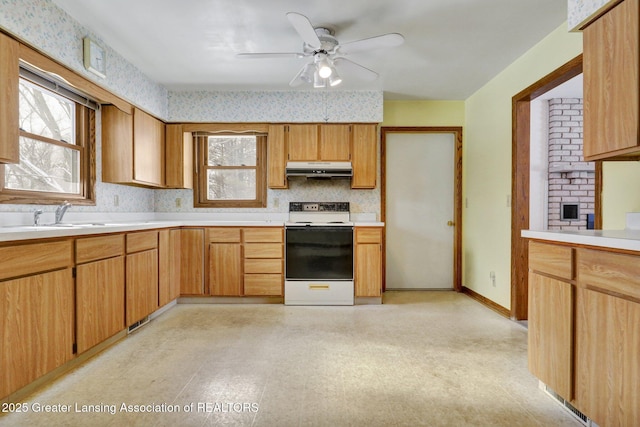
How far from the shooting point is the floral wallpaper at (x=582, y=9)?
66.7 inches

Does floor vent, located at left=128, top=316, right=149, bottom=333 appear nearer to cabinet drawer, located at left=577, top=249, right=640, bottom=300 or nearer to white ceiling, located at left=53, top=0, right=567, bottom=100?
white ceiling, located at left=53, top=0, right=567, bottom=100

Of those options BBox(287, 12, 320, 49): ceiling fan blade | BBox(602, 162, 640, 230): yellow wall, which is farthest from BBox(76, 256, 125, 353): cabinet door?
BBox(602, 162, 640, 230): yellow wall

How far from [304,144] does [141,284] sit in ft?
7.53

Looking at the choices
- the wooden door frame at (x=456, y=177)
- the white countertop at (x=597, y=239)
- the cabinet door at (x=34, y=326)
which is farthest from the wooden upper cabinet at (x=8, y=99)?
the wooden door frame at (x=456, y=177)

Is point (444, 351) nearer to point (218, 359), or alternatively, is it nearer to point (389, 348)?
point (389, 348)

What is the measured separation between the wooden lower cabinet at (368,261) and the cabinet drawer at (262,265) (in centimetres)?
90

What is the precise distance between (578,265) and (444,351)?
1252mm

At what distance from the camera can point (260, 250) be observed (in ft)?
12.7

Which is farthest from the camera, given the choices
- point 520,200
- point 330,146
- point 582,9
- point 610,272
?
point 330,146

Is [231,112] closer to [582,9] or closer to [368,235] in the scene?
[368,235]

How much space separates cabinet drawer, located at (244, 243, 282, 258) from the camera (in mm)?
3871

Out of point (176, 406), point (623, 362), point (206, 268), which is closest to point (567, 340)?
point (623, 362)

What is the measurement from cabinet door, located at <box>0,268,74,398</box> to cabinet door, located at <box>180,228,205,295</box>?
1.71 metres

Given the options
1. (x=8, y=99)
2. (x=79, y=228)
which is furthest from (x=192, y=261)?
(x=8, y=99)
